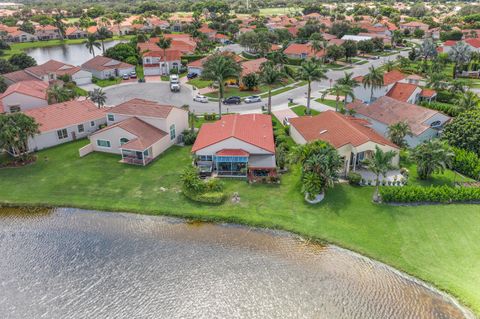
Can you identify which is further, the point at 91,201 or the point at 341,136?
Result: the point at 341,136

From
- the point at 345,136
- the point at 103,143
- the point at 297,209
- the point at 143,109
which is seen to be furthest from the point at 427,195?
the point at 103,143

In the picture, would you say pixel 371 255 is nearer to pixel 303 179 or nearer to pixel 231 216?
pixel 303 179

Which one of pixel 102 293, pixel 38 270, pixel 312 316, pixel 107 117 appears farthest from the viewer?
pixel 107 117

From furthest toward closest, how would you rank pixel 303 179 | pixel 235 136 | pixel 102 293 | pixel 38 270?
1. pixel 235 136
2. pixel 303 179
3. pixel 38 270
4. pixel 102 293

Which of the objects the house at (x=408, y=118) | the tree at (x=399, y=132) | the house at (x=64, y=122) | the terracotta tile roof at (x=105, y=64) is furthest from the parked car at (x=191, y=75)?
the tree at (x=399, y=132)

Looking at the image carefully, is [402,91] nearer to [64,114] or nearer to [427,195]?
[427,195]

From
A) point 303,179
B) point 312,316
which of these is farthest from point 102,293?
point 303,179

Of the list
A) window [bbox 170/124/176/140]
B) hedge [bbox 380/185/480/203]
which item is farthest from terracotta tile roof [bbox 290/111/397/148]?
window [bbox 170/124/176/140]
